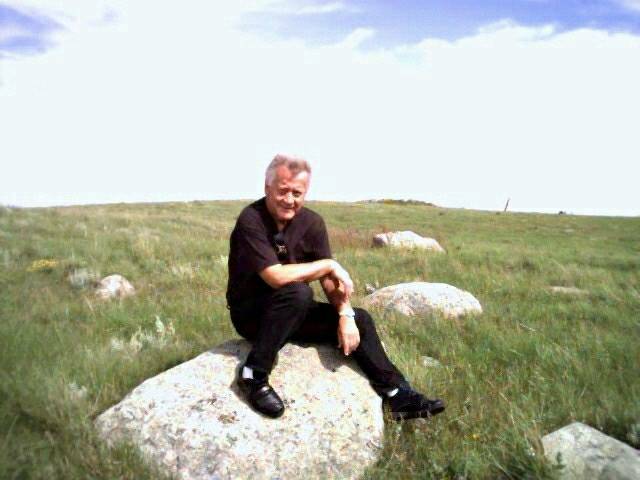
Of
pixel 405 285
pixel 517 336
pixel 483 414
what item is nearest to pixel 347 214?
pixel 405 285

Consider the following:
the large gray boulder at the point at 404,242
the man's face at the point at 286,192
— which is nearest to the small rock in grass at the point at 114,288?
the man's face at the point at 286,192

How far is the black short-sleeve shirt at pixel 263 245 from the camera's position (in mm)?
3736

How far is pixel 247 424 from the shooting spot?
3367 mm

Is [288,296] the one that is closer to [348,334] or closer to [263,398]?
[348,334]

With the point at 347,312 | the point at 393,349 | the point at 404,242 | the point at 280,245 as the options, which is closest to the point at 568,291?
the point at 393,349

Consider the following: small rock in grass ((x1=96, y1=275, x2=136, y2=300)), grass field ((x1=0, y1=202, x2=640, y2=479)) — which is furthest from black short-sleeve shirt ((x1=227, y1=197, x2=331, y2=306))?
small rock in grass ((x1=96, y1=275, x2=136, y2=300))

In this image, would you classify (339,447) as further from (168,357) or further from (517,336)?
(517,336)

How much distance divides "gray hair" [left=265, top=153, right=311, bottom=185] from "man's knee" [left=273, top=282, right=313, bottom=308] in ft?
2.64

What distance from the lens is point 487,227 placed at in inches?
1051

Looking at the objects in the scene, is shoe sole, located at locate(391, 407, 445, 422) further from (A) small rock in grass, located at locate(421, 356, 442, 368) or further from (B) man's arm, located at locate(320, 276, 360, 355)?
(A) small rock in grass, located at locate(421, 356, 442, 368)

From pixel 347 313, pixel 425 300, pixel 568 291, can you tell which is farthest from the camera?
pixel 568 291

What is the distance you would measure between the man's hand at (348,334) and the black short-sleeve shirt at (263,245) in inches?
22.6

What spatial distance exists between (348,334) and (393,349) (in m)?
1.37

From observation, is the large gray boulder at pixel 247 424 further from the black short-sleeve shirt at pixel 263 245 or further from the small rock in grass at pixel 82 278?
the small rock in grass at pixel 82 278
